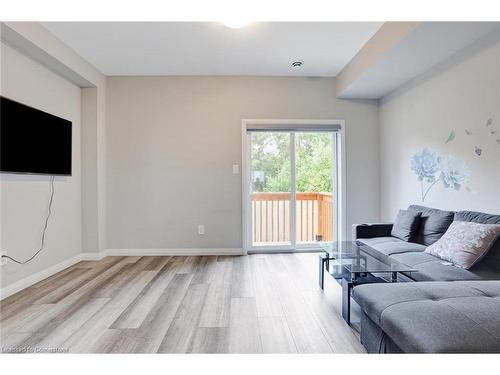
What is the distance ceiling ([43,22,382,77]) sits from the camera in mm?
2701

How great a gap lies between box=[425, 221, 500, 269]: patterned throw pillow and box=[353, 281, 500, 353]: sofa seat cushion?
0.41m

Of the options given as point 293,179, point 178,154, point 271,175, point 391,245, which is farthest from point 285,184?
point 391,245

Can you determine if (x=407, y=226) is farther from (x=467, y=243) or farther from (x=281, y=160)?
(x=281, y=160)

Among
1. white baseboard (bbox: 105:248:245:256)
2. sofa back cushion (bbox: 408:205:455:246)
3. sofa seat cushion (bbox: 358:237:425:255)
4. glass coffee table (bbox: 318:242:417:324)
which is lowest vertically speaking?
white baseboard (bbox: 105:248:245:256)

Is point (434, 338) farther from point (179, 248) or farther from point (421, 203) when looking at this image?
point (179, 248)

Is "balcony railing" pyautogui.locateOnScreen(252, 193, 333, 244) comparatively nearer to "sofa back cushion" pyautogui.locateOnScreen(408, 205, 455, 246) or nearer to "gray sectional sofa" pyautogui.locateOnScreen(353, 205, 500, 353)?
"sofa back cushion" pyautogui.locateOnScreen(408, 205, 455, 246)

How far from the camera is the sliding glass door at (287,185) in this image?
4.09 metres

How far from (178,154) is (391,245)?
2.94m

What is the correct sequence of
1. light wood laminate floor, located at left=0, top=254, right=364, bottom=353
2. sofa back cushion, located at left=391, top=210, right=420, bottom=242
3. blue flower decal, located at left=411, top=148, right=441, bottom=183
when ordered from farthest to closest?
blue flower decal, located at left=411, top=148, right=441, bottom=183 → sofa back cushion, located at left=391, top=210, right=420, bottom=242 → light wood laminate floor, located at left=0, top=254, right=364, bottom=353

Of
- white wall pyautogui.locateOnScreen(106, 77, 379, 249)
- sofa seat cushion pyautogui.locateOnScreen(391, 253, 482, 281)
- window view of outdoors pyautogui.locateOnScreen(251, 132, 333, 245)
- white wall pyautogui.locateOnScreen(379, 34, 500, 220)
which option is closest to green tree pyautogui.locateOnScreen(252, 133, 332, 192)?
window view of outdoors pyautogui.locateOnScreen(251, 132, 333, 245)

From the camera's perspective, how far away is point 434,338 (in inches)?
41.3

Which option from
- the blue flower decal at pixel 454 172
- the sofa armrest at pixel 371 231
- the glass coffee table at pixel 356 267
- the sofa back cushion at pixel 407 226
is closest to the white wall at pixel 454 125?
the blue flower decal at pixel 454 172

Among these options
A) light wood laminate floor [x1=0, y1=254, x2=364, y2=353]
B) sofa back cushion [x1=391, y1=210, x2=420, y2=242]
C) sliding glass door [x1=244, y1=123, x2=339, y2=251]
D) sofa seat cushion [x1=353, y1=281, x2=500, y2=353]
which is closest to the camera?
sofa seat cushion [x1=353, y1=281, x2=500, y2=353]
